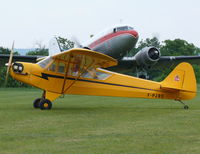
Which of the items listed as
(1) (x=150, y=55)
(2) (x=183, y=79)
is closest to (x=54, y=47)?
(1) (x=150, y=55)

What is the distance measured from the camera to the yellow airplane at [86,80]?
47.0 ft

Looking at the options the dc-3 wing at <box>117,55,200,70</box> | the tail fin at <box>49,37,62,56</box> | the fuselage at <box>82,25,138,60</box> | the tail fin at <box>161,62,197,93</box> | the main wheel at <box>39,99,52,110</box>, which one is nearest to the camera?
the main wheel at <box>39,99,52,110</box>

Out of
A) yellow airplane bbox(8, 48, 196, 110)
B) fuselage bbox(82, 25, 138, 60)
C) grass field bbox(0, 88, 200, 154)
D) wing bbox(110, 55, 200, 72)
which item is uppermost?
fuselage bbox(82, 25, 138, 60)

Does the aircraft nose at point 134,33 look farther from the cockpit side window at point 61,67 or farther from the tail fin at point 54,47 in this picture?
the cockpit side window at point 61,67

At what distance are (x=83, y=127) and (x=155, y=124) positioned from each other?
1.87 m

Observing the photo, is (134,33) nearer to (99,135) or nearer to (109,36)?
(109,36)

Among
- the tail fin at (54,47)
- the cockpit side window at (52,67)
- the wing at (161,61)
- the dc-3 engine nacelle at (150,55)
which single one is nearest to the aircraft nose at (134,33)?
the dc-3 engine nacelle at (150,55)

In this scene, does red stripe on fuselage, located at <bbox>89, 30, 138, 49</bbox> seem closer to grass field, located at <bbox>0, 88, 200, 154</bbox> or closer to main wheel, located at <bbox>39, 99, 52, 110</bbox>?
main wheel, located at <bbox>39, 99, 52, 110</bbox>

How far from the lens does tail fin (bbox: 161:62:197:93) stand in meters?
15.2

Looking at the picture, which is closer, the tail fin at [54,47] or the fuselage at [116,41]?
the tail fin at [54,47]

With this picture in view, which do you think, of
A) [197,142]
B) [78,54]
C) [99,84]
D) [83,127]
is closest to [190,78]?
[99,84]

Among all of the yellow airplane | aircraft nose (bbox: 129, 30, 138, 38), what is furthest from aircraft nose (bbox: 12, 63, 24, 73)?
aircraft nose (bbox: 129, 30, 138, 38)

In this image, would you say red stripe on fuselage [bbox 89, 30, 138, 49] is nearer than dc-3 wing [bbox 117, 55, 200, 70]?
Yes

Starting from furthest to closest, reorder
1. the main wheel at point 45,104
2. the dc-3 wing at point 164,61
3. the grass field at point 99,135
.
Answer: the dc-3 wing at point 164,61 < the main wheel at point 45,104 < the grass field at point 99,135
